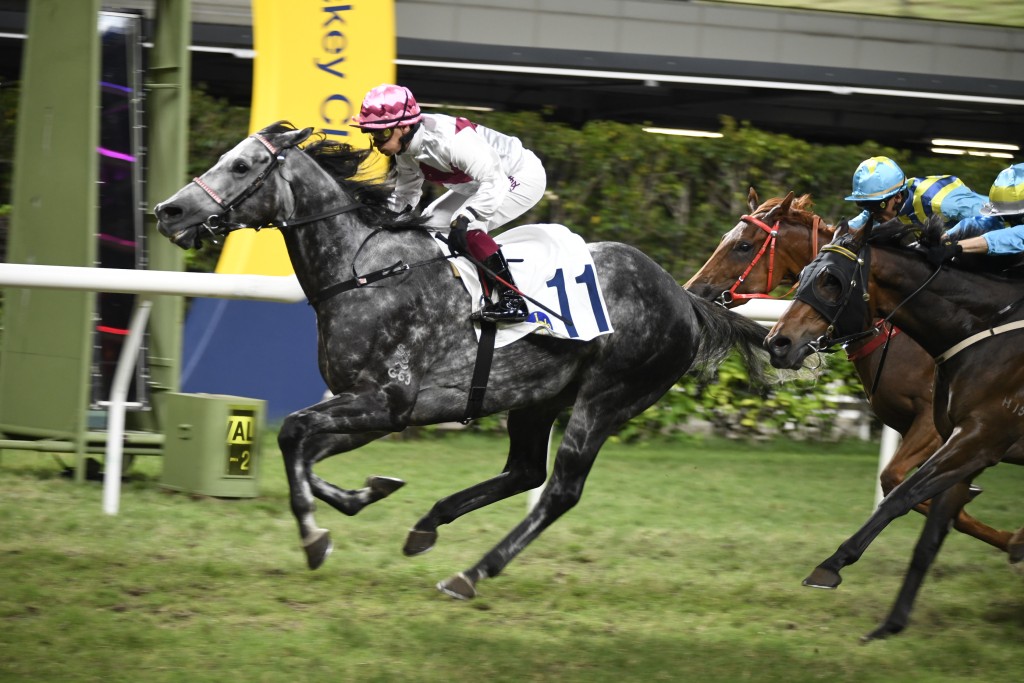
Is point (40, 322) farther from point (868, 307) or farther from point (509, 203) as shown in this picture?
point (868, 307)

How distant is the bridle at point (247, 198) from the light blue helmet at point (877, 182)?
81.9 inches

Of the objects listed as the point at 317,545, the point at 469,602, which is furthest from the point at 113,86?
the point at 469,602

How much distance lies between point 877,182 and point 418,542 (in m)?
2.30

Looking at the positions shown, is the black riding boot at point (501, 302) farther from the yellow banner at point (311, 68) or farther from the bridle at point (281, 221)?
the yellow banner at point (311, 68)

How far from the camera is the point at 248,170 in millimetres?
4188

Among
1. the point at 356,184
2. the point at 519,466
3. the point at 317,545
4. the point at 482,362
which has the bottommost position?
the point at 317,545

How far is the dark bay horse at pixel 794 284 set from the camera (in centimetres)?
526

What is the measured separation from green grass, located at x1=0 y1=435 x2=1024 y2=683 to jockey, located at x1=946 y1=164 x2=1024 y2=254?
1.39 metres

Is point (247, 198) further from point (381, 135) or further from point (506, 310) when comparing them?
point (506, 310)

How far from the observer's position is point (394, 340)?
424cm

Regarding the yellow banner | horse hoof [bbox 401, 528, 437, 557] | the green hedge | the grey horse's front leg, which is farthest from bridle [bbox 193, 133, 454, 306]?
the green hedge

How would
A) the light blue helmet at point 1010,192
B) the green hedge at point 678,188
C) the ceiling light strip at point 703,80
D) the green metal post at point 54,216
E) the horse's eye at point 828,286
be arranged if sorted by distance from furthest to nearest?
1. the ceiling light strip at point 703,80
2. the green hedge at point 678,188
3. the green metal post at point 54,216
4. the light blue helmet at point 1010,192
5. the horse's eye at point 828,286

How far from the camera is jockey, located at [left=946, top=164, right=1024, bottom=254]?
4.39 m

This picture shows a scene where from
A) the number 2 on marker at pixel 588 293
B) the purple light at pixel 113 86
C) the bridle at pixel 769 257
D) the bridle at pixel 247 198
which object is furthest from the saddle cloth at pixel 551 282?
the purple light at pixel 113 86
